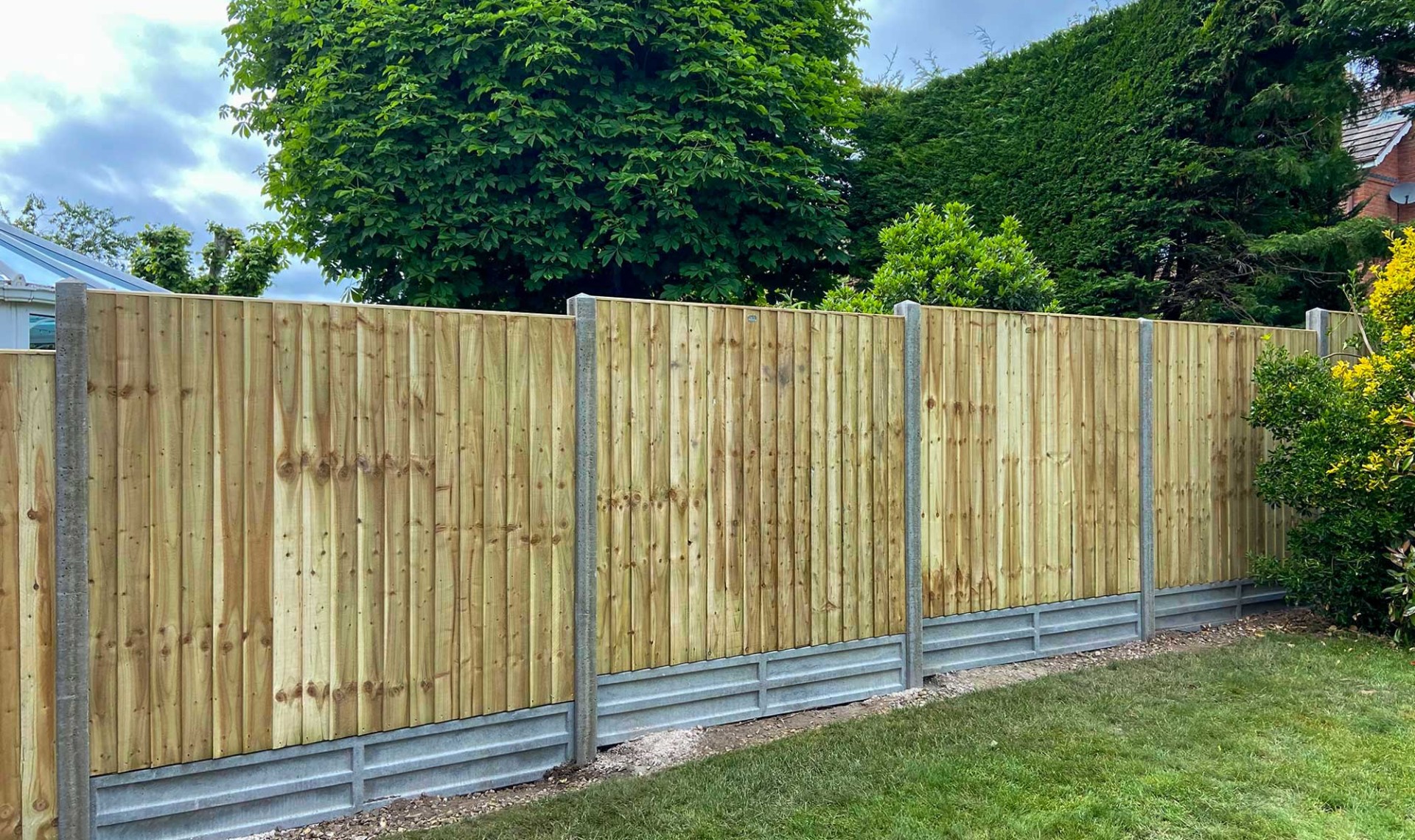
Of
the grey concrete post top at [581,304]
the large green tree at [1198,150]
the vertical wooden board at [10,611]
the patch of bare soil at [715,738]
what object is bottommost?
the patch of bare soil at [715,738]

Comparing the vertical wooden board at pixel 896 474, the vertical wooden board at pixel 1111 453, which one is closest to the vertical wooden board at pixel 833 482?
the vertical wooden board at pixel 896 474

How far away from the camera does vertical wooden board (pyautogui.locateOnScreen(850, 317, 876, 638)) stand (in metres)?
4.42

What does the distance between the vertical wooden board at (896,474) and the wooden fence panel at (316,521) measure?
1779mm

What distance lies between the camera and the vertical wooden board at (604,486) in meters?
3.71

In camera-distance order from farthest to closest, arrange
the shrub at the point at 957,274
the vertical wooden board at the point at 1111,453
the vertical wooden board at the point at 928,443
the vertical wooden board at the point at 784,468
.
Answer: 1. the shrub at the point at 957,274
2. the vertical wooden board at the point at 1111,453
3. the vertical wooden board at the point at 928,443
4. the vertical wooden board at the point at 784,468

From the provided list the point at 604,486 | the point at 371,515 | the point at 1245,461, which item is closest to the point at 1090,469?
the point at 1245,461

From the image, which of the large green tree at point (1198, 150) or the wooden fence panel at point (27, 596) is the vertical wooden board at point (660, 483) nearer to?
the wooden fence panel at point (27, 596)

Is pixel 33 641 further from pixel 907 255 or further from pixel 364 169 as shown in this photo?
pixel 364 169

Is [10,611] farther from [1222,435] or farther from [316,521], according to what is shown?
[1222,435]

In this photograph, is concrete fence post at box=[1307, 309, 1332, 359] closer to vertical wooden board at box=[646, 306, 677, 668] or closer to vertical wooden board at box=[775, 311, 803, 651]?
vertical wooden board at box=[775, 311, 803, 651]

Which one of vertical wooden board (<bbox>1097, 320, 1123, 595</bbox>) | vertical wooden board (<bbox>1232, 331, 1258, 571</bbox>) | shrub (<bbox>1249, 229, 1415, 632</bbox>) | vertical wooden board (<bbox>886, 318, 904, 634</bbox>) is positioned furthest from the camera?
vertical wooden board (<bbox>1232, 331, 1258, 571</bbox>)

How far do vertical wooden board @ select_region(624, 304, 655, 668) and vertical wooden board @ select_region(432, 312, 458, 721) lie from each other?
2.46 ft

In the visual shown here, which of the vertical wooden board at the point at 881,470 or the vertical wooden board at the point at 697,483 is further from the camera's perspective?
the vertical wooden board at the point at 881,470

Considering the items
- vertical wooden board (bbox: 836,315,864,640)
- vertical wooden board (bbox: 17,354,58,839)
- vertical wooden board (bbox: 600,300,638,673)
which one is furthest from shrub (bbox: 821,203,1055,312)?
vertical wooden board (bbox: 17,354,58,839)
